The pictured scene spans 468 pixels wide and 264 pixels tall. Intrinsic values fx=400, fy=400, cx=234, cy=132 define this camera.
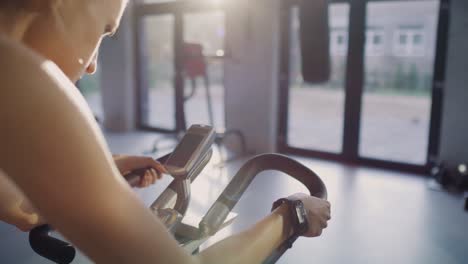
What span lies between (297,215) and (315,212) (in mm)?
66

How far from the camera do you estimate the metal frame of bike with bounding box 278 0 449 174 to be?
3992 mm

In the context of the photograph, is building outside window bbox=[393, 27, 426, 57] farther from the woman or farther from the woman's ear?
the woman

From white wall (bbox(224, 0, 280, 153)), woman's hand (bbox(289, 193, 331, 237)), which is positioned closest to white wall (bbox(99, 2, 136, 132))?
white wall (bbox(224, 0, 280, 153))

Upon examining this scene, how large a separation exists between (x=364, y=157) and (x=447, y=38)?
150 centimetres

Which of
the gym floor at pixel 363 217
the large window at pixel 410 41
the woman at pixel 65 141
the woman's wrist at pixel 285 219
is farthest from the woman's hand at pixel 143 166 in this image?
the large window at pixel 410 41

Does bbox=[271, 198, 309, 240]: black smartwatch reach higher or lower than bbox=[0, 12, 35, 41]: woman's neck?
lower

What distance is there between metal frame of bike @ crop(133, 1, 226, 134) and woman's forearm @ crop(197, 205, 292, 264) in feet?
13.8

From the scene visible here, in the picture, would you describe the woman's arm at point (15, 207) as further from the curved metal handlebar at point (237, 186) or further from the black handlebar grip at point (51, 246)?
the curved metal handlebar at point (237, 186)

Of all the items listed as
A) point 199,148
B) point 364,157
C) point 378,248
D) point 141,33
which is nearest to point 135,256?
point 199,148

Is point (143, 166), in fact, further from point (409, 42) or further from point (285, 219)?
point (409, 42)

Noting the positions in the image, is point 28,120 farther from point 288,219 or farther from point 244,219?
point 244,219

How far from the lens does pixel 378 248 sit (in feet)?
8.50

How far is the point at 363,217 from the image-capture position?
10.2ft

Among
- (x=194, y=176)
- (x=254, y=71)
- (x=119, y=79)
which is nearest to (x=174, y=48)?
(x=119, y=79)
